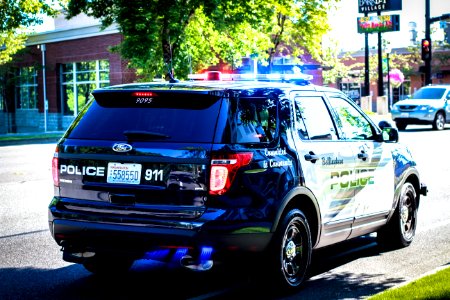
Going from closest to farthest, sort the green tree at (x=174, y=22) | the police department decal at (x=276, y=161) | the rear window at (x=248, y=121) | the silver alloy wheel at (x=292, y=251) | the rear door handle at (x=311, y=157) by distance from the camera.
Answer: the rear window at (x=248, y=121)
the police department decal at (x=276, y=161)
the silver alloy wheel at (x=292, y=251)
the rear door handle at (x=311, y=157)
the green tree at (x=174, y=22)

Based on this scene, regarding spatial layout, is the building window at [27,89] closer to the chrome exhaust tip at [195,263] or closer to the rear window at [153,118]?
the rear window at [153,118]

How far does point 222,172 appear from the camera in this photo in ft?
19.3

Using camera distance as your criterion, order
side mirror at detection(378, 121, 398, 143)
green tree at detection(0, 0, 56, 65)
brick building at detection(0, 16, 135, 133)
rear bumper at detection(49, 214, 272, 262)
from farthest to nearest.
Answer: brick building at detection(0, 16, 135, 133) < green tree at detection(0, 0, 56, 65) < side mirror at detection(378, 121, 398, 143) < rear bumper at detection(49, 214, 272, 262)

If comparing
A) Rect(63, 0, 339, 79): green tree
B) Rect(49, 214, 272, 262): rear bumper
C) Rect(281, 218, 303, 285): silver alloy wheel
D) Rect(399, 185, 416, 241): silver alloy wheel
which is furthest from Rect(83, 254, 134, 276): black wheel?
Rect(63, 0, 339, 79): green tree

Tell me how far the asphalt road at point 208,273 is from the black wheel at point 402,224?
12 centimetres

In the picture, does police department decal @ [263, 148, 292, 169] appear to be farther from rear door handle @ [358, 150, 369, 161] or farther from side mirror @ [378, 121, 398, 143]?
side mirror @ [378, 121, 398, 143]

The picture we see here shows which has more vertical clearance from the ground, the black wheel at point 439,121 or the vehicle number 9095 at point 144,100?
the vehicle number 9095 at point 144,100

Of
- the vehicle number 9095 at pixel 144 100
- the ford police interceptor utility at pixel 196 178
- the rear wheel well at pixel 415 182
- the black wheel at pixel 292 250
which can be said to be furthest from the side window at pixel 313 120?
the rear wheel well at pixel 415 182

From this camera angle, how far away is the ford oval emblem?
607cm

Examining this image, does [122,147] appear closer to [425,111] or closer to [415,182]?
[415,182]

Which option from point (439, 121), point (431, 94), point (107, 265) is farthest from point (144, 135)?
point (431, 94)

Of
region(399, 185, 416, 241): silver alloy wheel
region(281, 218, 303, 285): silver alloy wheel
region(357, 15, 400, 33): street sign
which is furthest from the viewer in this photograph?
region(357, 15, 400, 33): street sign

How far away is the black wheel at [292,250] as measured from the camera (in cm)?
630

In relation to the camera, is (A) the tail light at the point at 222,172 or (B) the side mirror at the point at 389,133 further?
(B) the side mirror at the point at 389,133
